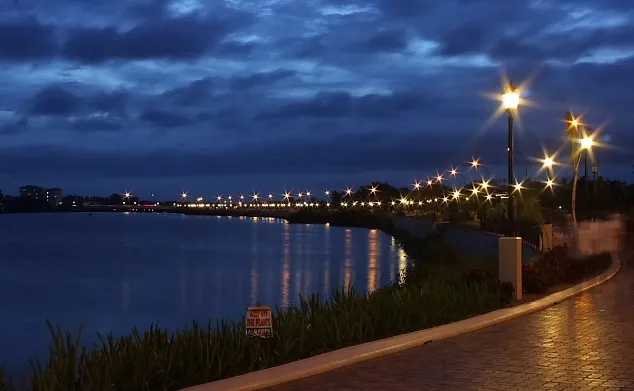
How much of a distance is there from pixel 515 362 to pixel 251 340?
3339mm

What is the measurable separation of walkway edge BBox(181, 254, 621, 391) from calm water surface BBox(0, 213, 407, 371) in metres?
3.74

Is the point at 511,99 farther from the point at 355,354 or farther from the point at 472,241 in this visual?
the point at 472,241

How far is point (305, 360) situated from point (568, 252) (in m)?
16.0

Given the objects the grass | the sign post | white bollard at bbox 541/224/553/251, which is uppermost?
white bollard at bbox 541/224/553/251

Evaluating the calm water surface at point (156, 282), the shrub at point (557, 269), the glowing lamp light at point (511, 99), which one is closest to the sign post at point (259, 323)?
the calm water surface at point (156, 282)

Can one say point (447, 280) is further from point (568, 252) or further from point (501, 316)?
point (568, 252)

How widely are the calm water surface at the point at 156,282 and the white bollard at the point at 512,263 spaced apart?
3233 millimetres

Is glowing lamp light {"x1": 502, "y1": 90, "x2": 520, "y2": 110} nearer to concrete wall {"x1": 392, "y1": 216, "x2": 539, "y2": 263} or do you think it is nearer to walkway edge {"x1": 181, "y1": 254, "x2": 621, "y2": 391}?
walkway edge {"x1": 181, "y1": 254, "x2": 621, "y2": 391}

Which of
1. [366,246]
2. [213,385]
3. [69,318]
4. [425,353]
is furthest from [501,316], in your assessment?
[366,246]

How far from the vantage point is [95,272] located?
176ft

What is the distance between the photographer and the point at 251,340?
10758mm

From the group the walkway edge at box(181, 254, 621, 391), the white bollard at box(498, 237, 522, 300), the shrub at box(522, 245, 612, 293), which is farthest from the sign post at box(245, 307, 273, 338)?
the shrub at box(522, 245, 612, 293)

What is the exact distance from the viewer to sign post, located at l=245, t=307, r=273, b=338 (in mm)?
10672

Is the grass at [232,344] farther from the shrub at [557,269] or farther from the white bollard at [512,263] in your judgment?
the shrub at [557,269]
